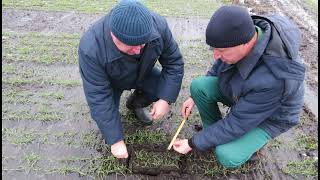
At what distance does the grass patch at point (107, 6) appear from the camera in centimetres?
573

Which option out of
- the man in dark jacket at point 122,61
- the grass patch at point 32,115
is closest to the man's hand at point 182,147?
the man in dark jacket at point 122,61

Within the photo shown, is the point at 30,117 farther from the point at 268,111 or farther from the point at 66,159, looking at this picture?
the point at 268,111

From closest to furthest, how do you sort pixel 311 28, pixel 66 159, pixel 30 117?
pixel 66 159, pixel 30 117, pixel 311 28

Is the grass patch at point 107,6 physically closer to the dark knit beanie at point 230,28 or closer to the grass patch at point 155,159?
the grass patch at point 155,159

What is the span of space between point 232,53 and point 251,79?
24 cm

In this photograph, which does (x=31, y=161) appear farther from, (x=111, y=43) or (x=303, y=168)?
(x=303, y=168)

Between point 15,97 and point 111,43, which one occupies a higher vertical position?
point 111,43

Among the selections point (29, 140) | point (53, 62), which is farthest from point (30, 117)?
point (53, 62)

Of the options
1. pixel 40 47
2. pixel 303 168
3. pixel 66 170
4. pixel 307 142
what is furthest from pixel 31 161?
pixel 307 142

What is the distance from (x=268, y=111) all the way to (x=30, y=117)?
2.16m

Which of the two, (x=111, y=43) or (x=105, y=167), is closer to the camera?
(x=111, y=43)

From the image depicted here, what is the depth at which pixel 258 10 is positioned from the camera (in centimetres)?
594

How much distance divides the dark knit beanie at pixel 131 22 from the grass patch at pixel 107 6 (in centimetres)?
360

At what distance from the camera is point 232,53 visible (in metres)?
2.26
